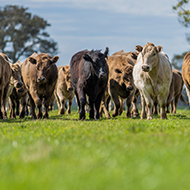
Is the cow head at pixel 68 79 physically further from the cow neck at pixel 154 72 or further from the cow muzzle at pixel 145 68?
the cow muzzle at pixel 145 68

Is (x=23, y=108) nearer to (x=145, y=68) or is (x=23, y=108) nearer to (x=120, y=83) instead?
(x=120, y=83)

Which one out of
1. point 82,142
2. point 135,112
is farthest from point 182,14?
point 82,142

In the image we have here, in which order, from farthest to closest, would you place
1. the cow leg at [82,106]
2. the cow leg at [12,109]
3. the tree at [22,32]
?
the tree at [22,32] < the cow leg at [12,109] < the cow leg at [82,106]

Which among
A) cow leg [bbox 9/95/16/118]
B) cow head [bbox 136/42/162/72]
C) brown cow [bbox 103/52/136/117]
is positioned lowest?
cow leg [bbox 9/95/16/118]

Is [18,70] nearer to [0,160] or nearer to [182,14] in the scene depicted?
[0,160]

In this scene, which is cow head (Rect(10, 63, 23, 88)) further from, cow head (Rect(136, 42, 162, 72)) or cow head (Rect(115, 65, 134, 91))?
cow head (Rect(136, 42, 162, 72))

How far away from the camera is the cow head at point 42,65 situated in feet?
45.9

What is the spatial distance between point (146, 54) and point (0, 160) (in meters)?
8.09

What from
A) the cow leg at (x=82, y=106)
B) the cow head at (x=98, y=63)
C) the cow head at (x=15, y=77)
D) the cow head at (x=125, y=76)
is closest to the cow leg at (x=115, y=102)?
the cow head at (x=125, y=76)

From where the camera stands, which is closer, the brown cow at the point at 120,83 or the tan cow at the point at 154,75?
the tan cow at the point at 154,75

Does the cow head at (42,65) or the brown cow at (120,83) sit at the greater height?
the cow head at (42,65)

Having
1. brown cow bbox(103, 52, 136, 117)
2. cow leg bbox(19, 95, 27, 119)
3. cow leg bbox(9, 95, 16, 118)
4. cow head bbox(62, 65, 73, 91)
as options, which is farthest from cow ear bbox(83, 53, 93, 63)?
cow head bbox(62, 65, 73, 91)

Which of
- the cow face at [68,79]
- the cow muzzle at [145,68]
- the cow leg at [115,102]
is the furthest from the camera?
the cow face at [68,79]

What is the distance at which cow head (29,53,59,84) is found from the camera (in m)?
14.0
